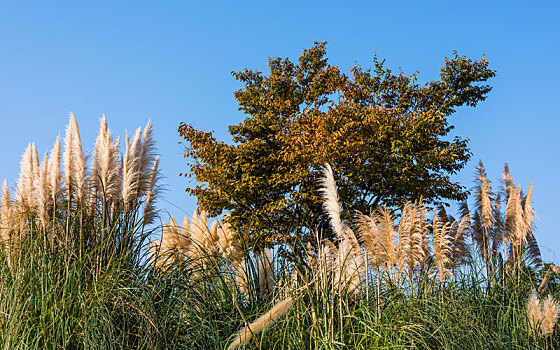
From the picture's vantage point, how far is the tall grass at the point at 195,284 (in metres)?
4.37

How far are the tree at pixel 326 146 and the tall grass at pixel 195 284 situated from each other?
28.9 ft

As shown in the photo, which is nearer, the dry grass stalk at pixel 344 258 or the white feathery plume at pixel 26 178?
the dry grass stalk at pixel 344 258

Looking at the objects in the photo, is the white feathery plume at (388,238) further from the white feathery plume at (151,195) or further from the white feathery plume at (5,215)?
the white feathery plume at (5,215)

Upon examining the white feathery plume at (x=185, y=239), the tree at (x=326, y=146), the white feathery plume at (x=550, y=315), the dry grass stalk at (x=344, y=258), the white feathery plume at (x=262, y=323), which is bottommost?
the white feathery plume at (x=550, y=315)

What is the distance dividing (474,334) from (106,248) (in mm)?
3618

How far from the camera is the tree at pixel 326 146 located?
1609cm

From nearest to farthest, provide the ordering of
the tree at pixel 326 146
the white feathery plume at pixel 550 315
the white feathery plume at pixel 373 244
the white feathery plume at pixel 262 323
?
1. the white feathery plume at pixel 262 323
2. the white feathery plume at pixel 550 315
3. the white feathery plume at pixel 373 244
4. the tree at pixel 326 146

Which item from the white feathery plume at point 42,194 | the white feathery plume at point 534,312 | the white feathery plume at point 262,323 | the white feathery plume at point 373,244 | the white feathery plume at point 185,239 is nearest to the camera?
the white feathery plume at point 262,323

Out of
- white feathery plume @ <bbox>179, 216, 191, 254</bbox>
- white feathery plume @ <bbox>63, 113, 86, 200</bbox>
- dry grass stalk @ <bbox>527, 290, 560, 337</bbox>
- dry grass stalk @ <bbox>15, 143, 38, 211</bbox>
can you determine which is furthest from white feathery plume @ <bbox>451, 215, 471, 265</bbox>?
dry grass stalk @ <bbox>15, 143, 38, 211</bbox>

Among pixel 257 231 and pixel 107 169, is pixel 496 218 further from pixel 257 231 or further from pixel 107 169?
pixel 257 231

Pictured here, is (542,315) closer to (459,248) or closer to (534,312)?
(534,312)

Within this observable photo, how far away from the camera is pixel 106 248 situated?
5164mm

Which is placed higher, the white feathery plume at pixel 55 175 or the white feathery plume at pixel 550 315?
the white feathery plume at pixel 55 175

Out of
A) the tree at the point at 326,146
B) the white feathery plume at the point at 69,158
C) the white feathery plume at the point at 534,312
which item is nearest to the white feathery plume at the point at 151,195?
the white feathery plume at the point at 69,158
